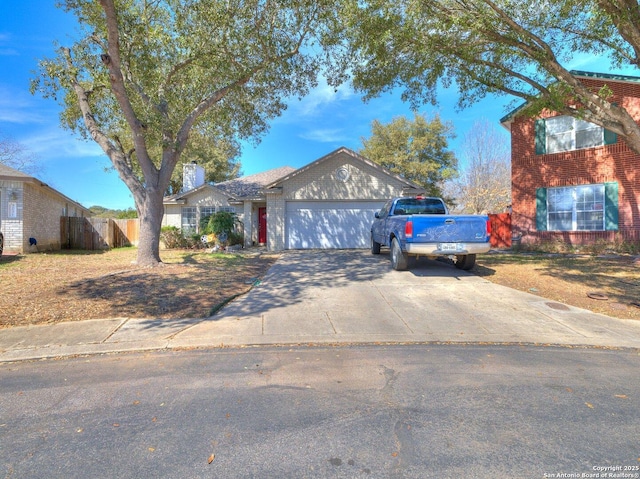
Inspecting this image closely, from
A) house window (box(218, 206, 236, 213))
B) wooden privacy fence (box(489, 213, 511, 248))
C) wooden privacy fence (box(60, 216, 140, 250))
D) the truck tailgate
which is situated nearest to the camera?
the truck tailgate

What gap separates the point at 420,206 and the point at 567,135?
911 centimetres

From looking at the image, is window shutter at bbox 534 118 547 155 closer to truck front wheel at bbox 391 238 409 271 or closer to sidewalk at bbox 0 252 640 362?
truck front wheel at bbox 391 238 409 271

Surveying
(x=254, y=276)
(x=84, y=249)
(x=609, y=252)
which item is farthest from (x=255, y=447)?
(x=84, y=249)

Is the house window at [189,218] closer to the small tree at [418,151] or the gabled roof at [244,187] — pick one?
the gabled roof at [244,187]

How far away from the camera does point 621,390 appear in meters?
3.40

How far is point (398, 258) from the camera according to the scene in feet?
31.1

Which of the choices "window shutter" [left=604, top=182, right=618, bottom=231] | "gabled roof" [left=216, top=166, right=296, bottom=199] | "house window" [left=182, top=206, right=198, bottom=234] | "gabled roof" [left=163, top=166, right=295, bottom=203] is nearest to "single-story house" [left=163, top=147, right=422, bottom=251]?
"gabled roof" [left=163, top=166, right=295, bottom=203]

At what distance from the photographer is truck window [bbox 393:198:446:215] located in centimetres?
1058

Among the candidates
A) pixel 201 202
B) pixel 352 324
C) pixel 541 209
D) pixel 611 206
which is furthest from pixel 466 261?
pixel 201 202

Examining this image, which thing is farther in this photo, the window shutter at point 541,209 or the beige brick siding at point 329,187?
the beige brick siding at point 329,187

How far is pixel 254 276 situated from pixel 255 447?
6966 mm

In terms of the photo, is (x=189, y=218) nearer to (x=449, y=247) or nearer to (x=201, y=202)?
(x=201, y=202)

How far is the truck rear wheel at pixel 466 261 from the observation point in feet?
30.9

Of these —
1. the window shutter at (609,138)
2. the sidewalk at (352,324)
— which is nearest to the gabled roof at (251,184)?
the sidewalk at (352,324)
